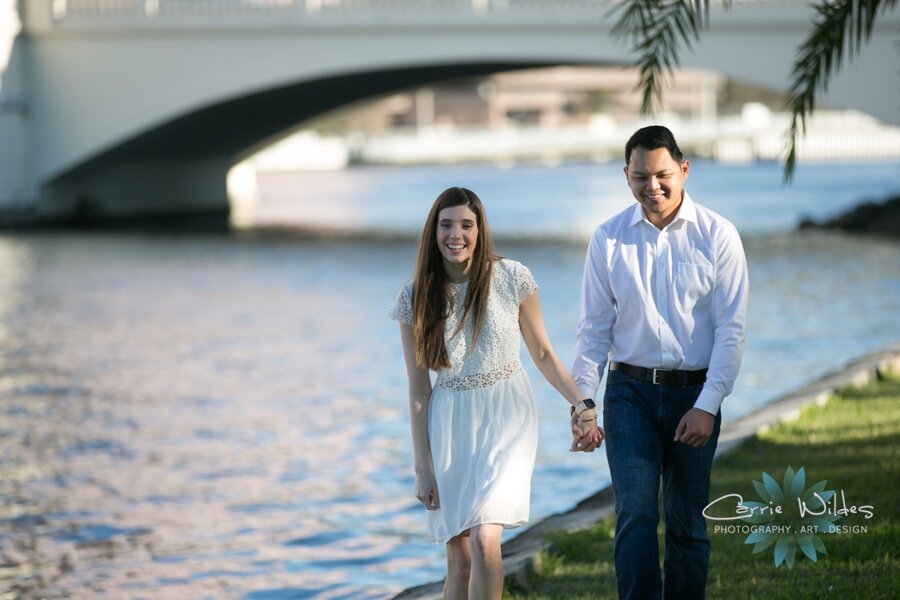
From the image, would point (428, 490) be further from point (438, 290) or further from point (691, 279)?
point (691, 279)

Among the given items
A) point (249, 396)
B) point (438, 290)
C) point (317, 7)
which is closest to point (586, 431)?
point (438, 290)

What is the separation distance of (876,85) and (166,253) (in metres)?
13.3

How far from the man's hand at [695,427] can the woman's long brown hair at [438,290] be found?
677 mm

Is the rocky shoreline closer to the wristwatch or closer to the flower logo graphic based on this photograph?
the flower logo graphic

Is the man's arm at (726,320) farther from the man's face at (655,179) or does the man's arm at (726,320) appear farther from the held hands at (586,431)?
the held hands at (586,431)

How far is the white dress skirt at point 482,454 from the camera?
4621 mm

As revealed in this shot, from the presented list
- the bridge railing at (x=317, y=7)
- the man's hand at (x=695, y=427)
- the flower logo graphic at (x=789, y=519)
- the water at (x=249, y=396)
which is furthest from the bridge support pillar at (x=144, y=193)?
the man's hand at (x=695, y=427)

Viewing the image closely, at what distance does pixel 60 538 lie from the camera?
8562 millimetres

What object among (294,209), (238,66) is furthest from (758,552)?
(294,209)

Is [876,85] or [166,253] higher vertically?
[876,85]

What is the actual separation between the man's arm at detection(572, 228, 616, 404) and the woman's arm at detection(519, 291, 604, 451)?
0.15 feet

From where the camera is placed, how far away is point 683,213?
15.2 feet

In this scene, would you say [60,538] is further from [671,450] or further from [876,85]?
[876,85]

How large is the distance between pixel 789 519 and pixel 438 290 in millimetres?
2374
